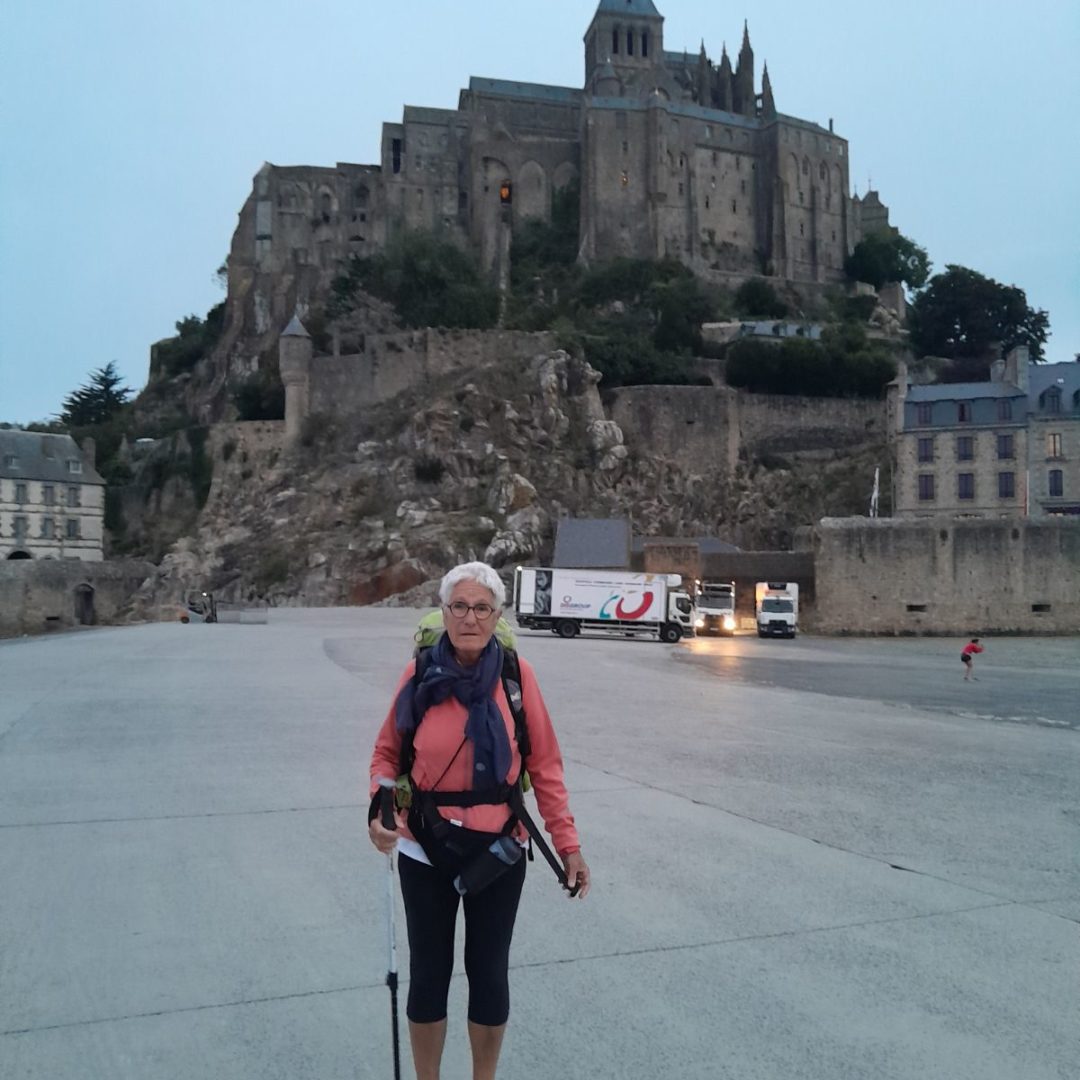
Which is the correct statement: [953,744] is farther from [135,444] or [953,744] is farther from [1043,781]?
[135,444]

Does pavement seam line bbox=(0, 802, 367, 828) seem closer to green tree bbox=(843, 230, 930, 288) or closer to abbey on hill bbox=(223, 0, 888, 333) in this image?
abbey on hill bbox=(223, 0, 888, 333)

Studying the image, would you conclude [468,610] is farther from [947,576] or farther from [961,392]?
[961,392]

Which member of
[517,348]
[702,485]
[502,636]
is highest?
[517,348]

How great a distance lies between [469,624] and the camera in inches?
138

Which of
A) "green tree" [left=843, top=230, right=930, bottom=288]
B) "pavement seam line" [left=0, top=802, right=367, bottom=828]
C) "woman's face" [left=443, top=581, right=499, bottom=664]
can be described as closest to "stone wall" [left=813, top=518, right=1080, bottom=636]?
"pavement seam line" [left=0, top=802, right=367, bottom=828]

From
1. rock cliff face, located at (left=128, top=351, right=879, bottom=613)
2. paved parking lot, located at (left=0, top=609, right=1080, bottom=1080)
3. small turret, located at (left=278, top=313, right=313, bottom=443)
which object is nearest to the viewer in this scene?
paved parking lot, located at (left=0, top=609, right=1080, bottom=1080)

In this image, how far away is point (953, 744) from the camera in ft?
34.8

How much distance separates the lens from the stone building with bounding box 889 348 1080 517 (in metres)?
41.2

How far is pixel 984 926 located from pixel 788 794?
3028 millimetres

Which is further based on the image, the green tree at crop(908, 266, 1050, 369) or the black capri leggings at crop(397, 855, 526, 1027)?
the green tree at crop(908, 266, 1050, 369)

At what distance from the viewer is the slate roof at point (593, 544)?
130 feet

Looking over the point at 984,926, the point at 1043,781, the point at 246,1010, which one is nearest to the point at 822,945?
the point at 984,926

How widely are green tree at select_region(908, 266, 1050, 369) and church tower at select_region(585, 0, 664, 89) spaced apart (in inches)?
1149

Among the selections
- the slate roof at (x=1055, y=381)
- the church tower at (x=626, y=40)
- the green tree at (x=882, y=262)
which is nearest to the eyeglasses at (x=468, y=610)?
the slate roof at (x=1055, y=381)
